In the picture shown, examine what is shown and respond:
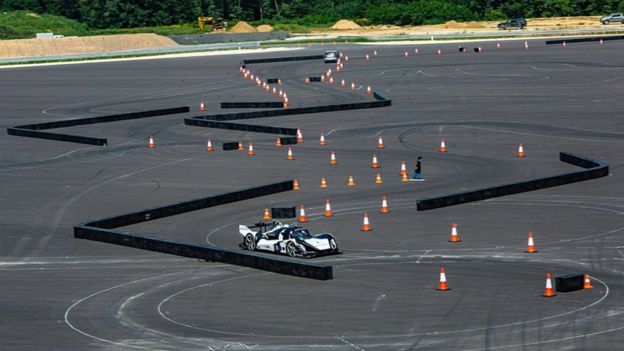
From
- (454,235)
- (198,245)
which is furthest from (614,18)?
(198,245)

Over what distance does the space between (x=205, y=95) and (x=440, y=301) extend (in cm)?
6811

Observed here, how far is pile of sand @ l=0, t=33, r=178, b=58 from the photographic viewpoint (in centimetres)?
16075

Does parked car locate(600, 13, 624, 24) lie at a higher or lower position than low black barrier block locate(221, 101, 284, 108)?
lower

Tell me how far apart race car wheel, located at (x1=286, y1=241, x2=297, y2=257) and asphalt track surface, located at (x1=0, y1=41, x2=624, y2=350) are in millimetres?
1440

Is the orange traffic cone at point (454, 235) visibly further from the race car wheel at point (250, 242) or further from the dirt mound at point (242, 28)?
the dirt mound at point (242, 28)

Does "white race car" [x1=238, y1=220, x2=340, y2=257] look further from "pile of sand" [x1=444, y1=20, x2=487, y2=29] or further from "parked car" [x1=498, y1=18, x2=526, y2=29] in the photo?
"pile of sand" [x1=444, y1=20, x2=487, y2=29]

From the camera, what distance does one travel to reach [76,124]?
77.6 metres

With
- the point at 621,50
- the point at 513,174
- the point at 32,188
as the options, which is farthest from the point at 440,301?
the point at 621,50

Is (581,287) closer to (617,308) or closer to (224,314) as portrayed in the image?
(617,308)

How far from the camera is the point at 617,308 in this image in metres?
28.4

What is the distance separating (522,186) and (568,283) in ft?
54.9

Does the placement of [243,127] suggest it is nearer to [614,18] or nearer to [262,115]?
[262,115]

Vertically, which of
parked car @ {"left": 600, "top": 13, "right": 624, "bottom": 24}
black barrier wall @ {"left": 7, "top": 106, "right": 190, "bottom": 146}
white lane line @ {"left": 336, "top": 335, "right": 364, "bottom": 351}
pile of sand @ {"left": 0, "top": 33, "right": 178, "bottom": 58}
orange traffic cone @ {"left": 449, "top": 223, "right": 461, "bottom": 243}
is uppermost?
white lane line @ {"left": 336, "top": 335, "right": 364, "bottom": 351}

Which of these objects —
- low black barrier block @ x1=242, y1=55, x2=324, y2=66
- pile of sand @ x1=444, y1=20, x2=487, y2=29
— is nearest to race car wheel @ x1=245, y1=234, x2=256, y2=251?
low black barrier block @ x1=242, y1=55, x2=324, y2=66
